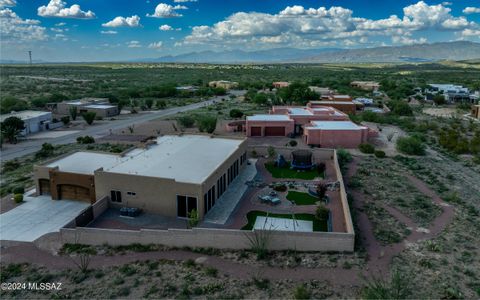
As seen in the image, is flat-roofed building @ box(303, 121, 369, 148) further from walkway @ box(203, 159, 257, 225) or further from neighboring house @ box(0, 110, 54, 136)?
neighboring house @ box(0, 110, 54, 136)

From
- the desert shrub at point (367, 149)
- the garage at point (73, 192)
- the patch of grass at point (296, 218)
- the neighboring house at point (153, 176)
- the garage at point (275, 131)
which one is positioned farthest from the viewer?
the garage at point (275, 131)

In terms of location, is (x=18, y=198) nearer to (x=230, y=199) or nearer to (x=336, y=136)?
(x=230, y=199)

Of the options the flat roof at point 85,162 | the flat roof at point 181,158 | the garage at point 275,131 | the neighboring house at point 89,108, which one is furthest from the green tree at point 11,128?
the garage at point 275,131

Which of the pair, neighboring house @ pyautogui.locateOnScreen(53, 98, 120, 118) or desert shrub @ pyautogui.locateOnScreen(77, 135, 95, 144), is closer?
desert shrub @ pyautogui.locateOnScreen(77, 135, 95, 144)

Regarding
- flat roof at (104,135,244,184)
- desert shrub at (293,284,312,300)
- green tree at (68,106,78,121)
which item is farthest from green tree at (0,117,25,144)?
desert shrub at (293,284,312,300)

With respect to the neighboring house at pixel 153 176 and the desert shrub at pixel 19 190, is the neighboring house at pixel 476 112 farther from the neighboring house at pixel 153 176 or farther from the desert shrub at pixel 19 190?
the desert shrub at pixel 19 190

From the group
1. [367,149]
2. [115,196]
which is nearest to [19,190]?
[115,196]
